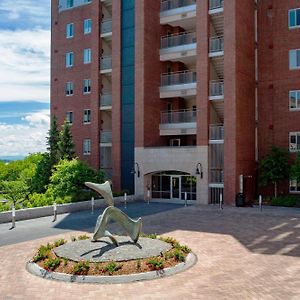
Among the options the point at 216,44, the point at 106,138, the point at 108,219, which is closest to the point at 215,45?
the point at 216,44

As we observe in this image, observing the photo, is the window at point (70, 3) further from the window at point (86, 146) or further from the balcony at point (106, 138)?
the balcony at point (106, 138)

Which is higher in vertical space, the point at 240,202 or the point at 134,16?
the point at 134,16

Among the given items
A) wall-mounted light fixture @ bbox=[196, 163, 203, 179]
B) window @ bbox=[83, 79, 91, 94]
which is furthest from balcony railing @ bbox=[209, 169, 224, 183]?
window @ bbox=[83, 79, 91, 94]

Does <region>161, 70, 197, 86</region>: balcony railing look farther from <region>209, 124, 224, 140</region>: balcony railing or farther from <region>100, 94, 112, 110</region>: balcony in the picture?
<region>209, 124, 224, 140</region>: balcony railing

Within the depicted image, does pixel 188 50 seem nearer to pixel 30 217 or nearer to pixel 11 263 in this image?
pixel 30 217

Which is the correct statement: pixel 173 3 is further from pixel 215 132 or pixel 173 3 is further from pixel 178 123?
pixel 215 132

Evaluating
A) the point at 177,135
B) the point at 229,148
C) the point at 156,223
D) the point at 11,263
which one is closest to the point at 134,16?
the point at 177,135

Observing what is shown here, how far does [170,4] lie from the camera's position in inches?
1446

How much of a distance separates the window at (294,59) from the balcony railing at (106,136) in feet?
56.3

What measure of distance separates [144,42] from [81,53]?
997cm

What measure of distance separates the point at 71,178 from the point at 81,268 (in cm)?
1874

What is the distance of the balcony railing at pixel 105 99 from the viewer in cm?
3853

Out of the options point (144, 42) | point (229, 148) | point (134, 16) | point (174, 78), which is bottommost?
point (229, 148)

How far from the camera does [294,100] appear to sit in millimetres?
33406
